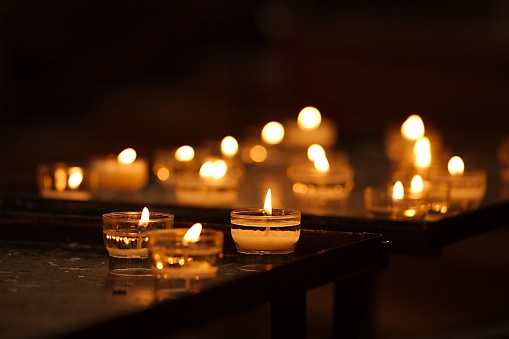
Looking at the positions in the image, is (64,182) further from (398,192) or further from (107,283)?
(107,283)

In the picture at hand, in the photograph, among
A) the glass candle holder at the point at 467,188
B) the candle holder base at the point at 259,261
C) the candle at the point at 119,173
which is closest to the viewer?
the candle holder base at the point at 259,261

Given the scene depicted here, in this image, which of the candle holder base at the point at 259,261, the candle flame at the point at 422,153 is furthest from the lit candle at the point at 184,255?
the candle flame at the point at 422,153

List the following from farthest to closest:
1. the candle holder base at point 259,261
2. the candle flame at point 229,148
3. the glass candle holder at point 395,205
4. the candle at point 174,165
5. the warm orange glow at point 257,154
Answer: the warm orange glow at point 257,154 < the candle flame at point 229,148 < the candle at point 174,165 < the glass candle holder at point 395,205 < the candle holder base at point 259,261

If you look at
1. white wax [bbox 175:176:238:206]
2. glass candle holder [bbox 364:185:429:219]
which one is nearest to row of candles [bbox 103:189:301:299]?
glass candle holder [bbox 364:185:429:219]

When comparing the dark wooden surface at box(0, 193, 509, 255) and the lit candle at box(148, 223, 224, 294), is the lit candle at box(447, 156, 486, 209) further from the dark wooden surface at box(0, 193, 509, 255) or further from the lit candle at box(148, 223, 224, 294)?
the lit candle at box(148, 223, 224, 294)

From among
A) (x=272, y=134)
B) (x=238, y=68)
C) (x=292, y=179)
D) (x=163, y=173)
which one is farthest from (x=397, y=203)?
(x=238, y=68)

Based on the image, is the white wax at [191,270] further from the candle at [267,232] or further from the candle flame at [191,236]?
the candle at [267,232]

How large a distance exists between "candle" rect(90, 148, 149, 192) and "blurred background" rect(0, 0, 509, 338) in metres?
3.05

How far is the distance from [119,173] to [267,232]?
1306 mm

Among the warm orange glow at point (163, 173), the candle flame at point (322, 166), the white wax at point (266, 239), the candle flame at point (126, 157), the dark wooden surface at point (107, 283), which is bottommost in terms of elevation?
the dark wooden surface at point (107, 283)

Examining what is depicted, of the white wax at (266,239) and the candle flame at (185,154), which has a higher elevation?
the candle flame at (185,154)

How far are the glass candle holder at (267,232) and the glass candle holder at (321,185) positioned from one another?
3.21ft

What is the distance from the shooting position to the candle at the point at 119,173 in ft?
11.0

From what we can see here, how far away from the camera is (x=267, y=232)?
6.92 ft
